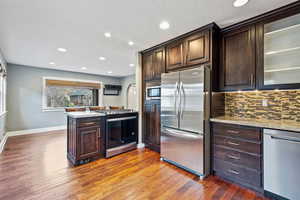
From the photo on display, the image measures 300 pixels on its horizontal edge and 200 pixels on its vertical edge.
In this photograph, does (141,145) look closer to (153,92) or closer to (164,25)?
(153,92)

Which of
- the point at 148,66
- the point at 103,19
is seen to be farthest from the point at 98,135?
the point at 103,19

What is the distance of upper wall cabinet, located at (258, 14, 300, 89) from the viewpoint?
1863 millimetres

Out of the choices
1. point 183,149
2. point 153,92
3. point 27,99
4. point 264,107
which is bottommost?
point 183,149

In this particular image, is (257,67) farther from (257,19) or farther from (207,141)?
(207,141)

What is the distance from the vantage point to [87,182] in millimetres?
2045

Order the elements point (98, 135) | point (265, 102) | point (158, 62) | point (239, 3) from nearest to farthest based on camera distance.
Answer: point (239, 3) → point (265, 102) → point (98, 135) → point (158, 62)

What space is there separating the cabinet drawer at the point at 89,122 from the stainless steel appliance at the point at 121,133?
210 millimetres

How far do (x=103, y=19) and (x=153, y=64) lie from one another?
58.5 inches

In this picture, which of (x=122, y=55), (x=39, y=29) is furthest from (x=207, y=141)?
(x=39, y=29)

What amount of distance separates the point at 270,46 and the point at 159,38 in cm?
183

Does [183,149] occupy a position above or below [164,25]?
below

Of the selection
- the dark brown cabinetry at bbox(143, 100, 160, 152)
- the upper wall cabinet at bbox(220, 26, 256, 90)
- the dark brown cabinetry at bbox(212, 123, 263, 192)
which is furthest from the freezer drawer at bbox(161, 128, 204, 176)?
the upper wall cabinet at bbox(220, 26, 256, 90)

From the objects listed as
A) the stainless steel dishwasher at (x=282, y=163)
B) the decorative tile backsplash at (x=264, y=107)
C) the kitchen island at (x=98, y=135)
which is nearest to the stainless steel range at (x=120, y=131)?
the kitchen island at (x=98, y=135)

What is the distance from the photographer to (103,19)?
83.4 inches
